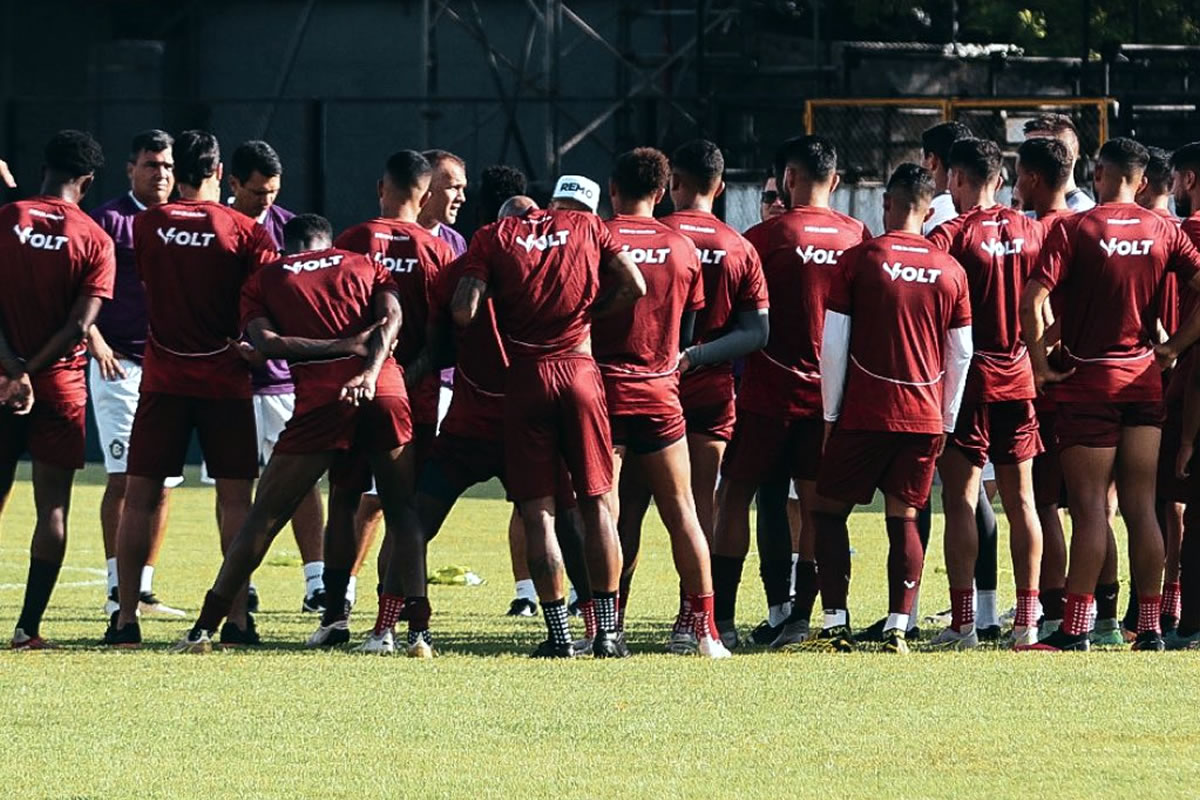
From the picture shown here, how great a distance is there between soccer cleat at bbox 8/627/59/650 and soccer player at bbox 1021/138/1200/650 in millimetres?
4442

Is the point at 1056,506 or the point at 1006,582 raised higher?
the point at 1056,506

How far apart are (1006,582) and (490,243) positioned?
16.8 ft

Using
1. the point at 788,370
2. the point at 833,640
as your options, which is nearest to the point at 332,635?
the point at 833,640

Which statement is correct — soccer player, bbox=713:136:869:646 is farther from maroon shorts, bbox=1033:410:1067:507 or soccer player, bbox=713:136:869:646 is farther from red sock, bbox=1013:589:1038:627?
maroon shorts, bbox=1033:410:1067:507

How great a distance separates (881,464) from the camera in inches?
421

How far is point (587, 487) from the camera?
34.1 feet

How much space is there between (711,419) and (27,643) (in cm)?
326

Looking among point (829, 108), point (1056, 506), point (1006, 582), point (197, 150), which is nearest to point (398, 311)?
point (197, 150)

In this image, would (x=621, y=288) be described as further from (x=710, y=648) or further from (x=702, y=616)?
(x=710, y=648)

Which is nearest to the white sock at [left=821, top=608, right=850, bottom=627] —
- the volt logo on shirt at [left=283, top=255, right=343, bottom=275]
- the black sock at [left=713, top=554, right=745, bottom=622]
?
the black sock at [left=713, top=554, right=745, bottom=622]

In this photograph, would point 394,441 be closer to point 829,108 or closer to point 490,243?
point 490,243

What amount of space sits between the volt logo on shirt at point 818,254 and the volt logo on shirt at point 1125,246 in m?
1.23

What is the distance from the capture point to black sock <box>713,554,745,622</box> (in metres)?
11.4

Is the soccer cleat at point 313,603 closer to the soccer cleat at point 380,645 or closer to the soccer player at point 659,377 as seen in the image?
the soccer cleat at point 380,645
